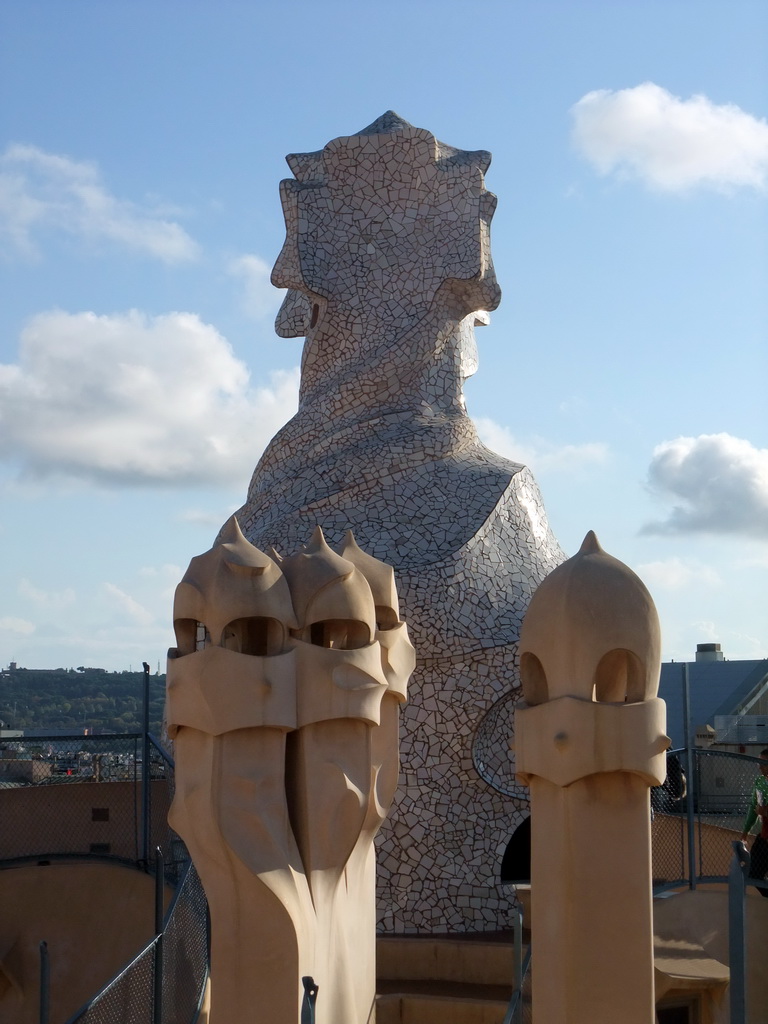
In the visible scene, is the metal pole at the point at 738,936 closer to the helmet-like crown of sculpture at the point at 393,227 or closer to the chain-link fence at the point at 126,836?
the chain-link fence at the point at 126,836

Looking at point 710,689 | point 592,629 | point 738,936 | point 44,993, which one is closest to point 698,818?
point 738,936

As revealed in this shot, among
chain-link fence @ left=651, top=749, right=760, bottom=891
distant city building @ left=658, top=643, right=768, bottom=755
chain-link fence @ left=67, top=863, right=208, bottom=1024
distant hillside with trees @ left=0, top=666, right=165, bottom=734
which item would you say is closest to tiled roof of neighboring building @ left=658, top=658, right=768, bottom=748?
distant city building @ left=658, top=643, right=768, bottom=755

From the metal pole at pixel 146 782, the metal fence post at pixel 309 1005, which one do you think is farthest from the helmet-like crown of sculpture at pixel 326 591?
the metal pole at pixel 146 782

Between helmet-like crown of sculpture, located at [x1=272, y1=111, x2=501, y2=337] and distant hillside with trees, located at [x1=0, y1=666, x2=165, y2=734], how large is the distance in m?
35.3

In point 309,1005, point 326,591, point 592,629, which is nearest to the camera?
point 309,1005

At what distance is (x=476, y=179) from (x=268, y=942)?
922 centimetres

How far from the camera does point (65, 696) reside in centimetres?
5656

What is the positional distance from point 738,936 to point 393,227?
897 cm

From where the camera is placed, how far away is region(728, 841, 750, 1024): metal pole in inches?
267

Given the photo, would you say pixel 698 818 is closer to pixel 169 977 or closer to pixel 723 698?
pixel 169 977

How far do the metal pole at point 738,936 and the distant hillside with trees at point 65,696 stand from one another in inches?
1644

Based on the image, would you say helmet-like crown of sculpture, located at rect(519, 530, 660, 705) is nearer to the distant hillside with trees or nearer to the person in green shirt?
the person in green shirt

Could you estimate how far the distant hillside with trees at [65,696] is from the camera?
167 feet

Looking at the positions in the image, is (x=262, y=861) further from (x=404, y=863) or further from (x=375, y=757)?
(x=404, y=863)
